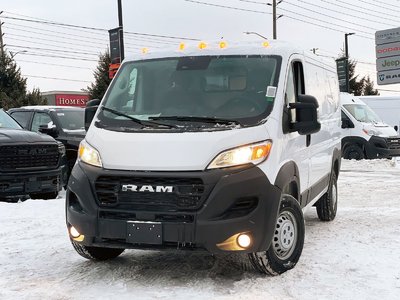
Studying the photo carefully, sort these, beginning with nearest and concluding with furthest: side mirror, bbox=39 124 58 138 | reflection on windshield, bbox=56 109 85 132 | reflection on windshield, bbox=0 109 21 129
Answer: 1. reflection on windshield, bbox=0 109 21 129
2. side mirror, bbox=39 124 58 138
3. reflection on windshield, bbox=56 109 85 132

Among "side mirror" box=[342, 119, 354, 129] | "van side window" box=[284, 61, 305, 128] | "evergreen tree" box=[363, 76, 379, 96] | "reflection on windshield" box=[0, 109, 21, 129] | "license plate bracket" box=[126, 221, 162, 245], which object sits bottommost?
"license plate bracket" box=[126, 221, 162, 245]

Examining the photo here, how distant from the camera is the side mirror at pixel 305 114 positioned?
4.73 meters

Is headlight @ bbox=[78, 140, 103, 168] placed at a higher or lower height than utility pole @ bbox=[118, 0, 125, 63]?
lower

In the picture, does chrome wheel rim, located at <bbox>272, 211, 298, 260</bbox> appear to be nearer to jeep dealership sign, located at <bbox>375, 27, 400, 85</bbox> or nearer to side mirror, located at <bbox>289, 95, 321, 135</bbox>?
side mirror, located at <bbox>289, 95, 321, 135</bbox>

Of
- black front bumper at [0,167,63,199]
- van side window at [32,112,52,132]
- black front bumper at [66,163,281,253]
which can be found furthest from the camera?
van side window at [32,112,52,132]

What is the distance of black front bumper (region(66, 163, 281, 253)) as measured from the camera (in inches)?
160

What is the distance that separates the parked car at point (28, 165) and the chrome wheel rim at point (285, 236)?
5.21m

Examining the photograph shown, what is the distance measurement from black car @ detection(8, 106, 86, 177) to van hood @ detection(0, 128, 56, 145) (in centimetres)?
131

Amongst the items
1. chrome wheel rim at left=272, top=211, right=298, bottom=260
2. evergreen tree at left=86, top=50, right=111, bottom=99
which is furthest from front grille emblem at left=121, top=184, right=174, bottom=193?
evergreen tree at left=86, top=50, right=111, bottom=99

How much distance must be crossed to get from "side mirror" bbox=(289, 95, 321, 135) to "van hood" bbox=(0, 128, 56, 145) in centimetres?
542

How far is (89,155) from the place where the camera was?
180 inches

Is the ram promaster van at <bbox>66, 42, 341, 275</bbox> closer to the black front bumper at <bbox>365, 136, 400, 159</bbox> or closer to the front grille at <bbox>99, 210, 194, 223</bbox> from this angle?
the front grille at <bbox>99, 210, 194, 223</bbox>

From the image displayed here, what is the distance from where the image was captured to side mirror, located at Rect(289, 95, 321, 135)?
186 inches

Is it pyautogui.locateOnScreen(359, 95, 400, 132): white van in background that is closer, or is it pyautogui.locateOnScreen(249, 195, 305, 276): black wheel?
pyautogui.locateOnScreen(249, 195, 305, 276): black wheel
